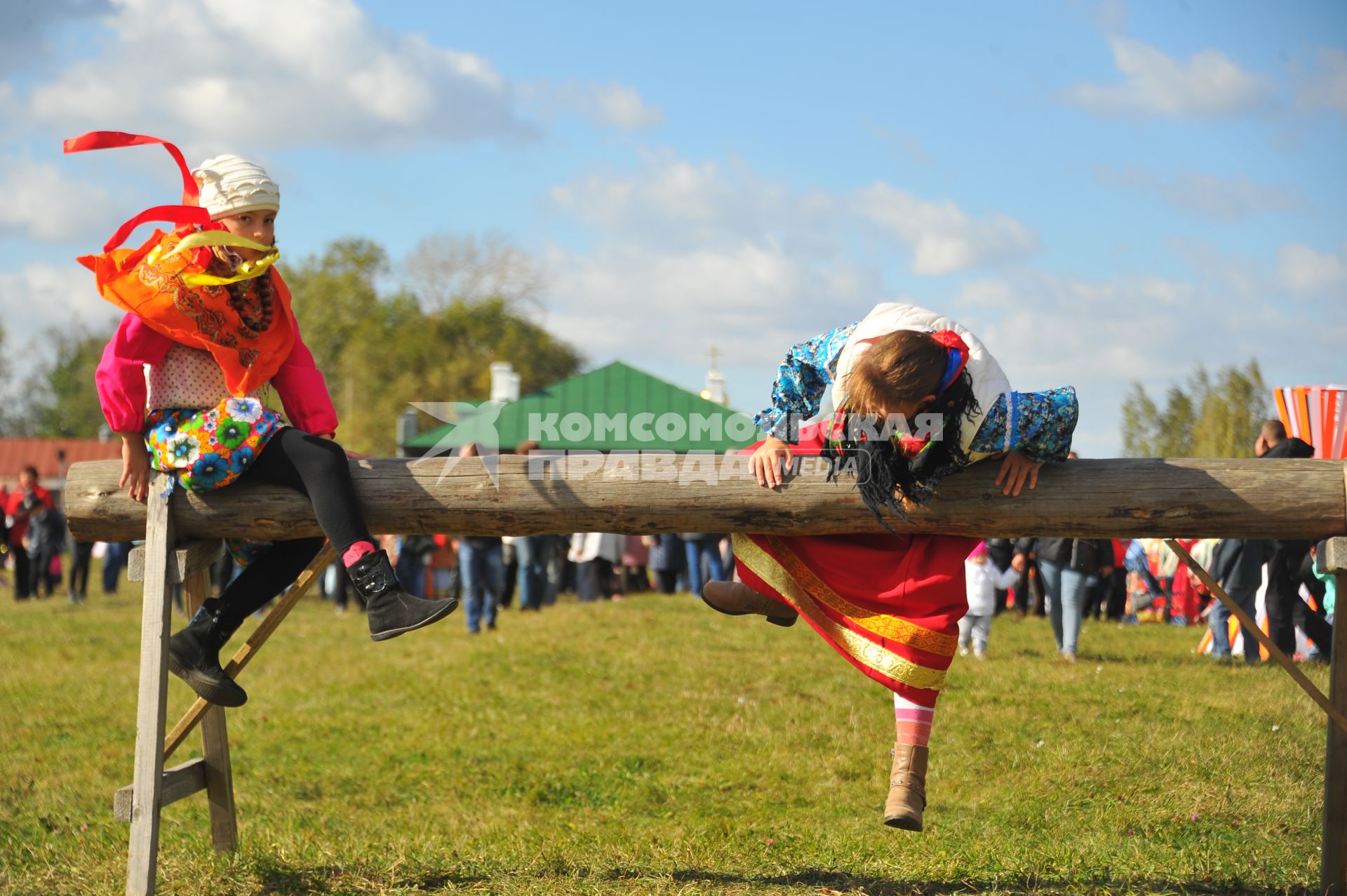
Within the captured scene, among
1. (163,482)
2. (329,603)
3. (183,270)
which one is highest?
(183,270)

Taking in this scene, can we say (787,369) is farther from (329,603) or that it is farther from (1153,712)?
(329,603)

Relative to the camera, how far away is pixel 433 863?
497 cm

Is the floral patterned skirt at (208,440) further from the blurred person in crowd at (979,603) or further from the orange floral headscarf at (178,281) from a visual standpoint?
the blurred person in crowd at (979,603)

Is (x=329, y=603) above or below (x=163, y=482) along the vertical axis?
below

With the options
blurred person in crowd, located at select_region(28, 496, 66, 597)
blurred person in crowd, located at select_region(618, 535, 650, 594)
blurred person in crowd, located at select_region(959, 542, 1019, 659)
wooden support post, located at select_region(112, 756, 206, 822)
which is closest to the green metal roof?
blurred person in crowd, located at select_region(618, 535, 650, 594)

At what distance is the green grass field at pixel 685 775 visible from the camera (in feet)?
16.0

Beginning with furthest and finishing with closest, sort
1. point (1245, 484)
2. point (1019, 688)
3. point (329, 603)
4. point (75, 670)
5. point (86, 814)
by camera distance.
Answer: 1. point (329, 603)
2. point (75, 670)
3. point (1019, 688)
4. point (86, 814)
5. point (1245, 484)

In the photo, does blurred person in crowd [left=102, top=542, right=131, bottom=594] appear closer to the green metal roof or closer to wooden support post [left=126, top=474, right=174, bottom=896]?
the green metal roof

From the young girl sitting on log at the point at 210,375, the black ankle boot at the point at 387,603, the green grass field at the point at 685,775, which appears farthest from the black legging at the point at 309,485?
the green grass field at the point at 685,775

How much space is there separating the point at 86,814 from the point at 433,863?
263 cm

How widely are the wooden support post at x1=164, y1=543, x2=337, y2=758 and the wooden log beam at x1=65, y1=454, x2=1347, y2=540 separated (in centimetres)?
27

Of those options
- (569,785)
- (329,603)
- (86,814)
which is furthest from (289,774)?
(329,603)

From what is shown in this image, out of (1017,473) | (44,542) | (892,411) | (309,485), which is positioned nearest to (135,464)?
(309,485)

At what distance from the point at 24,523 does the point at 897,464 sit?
60.2ft
